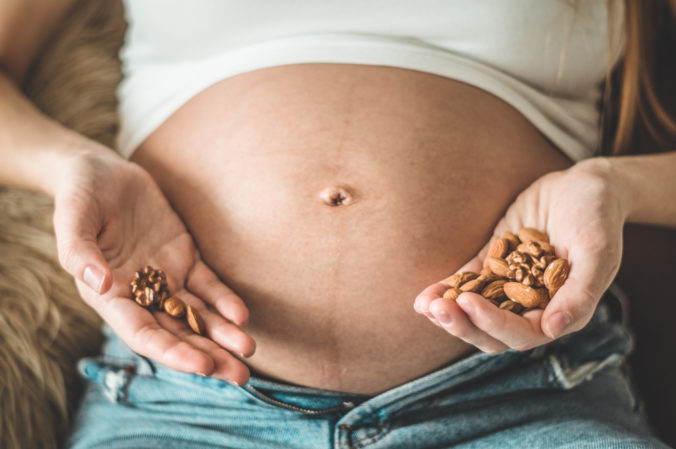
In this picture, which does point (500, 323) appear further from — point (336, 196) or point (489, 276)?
point (336, 196)

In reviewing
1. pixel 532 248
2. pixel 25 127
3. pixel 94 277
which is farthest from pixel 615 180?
pixel 25 127

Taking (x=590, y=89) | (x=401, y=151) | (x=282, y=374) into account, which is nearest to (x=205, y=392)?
(x=282, y=374)

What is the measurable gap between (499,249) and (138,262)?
48 cm

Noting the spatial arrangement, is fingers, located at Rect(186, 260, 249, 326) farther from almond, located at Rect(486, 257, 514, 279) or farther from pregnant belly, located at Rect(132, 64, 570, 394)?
almond, located at Rect(486, 257, 514, 279)

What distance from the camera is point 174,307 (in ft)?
2.13

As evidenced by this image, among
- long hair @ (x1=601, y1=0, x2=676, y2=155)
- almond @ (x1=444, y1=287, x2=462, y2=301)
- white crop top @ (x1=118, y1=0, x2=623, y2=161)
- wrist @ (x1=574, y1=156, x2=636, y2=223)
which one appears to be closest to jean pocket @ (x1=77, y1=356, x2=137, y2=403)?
white crop top @ (x1=118, y1=0, x2=623, y2=161)

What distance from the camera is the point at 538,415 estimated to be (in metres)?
0.73

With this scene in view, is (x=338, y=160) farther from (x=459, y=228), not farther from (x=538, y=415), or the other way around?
(x=538, y=415)

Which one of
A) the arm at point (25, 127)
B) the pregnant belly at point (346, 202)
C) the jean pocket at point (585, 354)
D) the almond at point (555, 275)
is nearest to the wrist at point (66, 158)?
the arm at point (25, 127)

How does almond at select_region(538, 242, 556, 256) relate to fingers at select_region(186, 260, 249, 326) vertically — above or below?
above

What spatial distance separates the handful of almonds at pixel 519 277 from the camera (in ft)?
1.94

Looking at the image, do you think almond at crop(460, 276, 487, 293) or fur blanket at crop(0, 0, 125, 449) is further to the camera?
fur blanket at crop(0, 0, 125, 449)

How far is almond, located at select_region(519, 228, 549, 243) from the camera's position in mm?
660

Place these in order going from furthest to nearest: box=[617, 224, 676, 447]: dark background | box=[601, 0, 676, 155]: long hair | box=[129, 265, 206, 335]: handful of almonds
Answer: box=[617, 224, 676, 447]: dark background
box=[601, 0, 676, 155]: long hair
box=[129, 265, 206, 335]: handful of almonds
